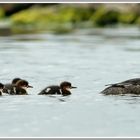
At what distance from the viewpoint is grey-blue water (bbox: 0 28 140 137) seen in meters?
10.2

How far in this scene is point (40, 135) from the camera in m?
9.62

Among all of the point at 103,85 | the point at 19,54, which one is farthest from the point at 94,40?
the point at 103,85

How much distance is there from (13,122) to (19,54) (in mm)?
10817

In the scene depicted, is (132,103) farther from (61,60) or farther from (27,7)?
(27,7)

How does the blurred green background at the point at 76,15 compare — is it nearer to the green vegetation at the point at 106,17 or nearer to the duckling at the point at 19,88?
the green vegetation at the point at 106,17

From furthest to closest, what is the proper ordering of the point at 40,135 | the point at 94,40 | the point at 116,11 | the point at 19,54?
the point at 116,11 → the point at 94,40 → the point at 19,54 → the point at 40,135

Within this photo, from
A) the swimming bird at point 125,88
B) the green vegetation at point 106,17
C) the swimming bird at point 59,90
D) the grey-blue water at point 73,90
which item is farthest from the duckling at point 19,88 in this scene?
the green vegetation at point 106,17

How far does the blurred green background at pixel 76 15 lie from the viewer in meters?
40.9

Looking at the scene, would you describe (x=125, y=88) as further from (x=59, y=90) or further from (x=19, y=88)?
(x=19, y=88)

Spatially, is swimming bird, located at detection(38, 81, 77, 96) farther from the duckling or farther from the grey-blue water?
the duckling

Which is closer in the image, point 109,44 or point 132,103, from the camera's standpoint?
point 132,103

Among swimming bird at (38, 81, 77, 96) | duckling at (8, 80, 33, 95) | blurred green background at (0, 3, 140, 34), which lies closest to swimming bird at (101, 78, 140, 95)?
swimming bird at (38, 81, 77, 96)

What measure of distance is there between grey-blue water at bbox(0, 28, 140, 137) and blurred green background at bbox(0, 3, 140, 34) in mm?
13687

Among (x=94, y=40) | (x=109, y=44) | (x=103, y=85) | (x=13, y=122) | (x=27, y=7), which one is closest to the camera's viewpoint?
(x=13, y=122)
